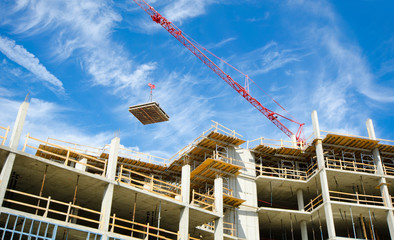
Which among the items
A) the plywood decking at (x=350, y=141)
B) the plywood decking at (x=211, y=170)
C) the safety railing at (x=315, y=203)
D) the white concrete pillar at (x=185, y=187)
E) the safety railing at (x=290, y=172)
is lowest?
the white concrete pillar at (x=185, y=187)

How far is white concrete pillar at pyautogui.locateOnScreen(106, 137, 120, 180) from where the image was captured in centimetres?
2891

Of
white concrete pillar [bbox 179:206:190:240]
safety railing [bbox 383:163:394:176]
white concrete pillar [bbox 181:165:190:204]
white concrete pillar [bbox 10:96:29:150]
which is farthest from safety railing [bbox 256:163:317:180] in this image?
white concrete pillar [bbox 10:96:29:150]

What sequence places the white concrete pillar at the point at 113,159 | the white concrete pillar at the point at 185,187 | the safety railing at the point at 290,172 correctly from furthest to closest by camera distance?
the safety railing at the point at 290,172 < the white concrete pillar at the point at 185,187 < the white concrete pillar at the point at 113,159

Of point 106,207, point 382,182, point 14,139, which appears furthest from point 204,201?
point 14,139

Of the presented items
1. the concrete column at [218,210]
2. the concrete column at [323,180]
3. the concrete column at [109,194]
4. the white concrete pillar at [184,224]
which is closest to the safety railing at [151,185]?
the concrete column at [109,194]

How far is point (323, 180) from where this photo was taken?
40.8 m

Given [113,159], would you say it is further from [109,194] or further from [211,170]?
[211,170]

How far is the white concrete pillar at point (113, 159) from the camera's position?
28.9 m

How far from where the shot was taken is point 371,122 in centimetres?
4531

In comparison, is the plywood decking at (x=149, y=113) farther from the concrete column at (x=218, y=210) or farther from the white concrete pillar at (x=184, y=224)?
the white concrete pillar at (x=184, y=224)

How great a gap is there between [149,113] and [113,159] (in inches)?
643

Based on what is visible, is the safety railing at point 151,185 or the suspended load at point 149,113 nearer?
the safety railing at point 151,185

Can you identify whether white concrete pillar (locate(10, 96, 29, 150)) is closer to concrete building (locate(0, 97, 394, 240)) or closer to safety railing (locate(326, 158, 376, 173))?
concrete building (locate(0, 97, 394, 240))

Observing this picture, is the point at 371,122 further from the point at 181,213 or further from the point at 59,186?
the point at 59,186
